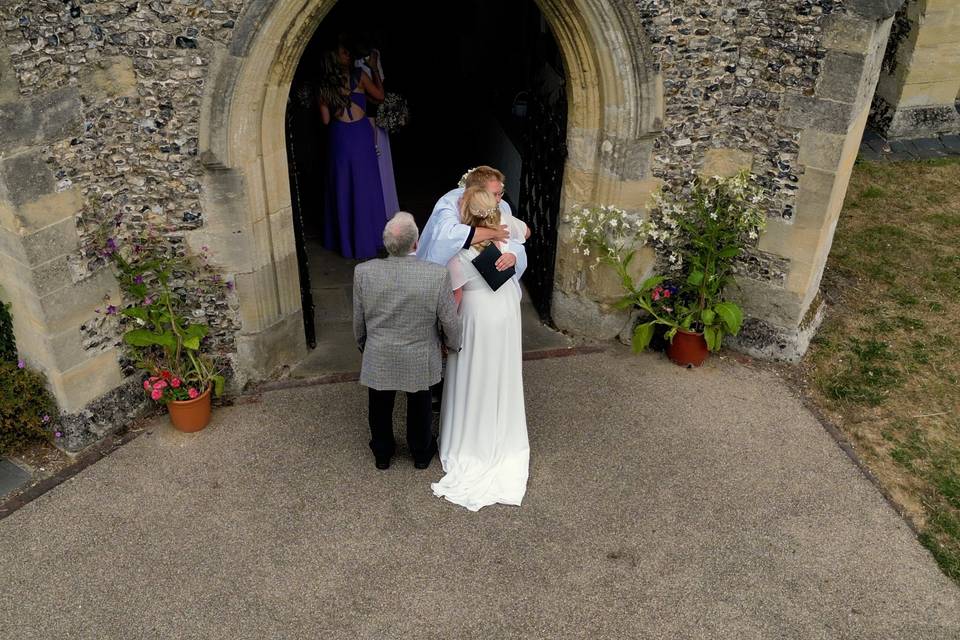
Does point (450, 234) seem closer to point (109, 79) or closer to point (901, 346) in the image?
point (109, 79)

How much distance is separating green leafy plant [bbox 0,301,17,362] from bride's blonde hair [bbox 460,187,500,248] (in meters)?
2.65

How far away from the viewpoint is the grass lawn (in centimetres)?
538

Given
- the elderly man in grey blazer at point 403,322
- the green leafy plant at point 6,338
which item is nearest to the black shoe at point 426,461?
the elderly man in grey blazer at point 403,322

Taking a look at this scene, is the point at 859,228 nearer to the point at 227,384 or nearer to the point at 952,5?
the point at 952,5

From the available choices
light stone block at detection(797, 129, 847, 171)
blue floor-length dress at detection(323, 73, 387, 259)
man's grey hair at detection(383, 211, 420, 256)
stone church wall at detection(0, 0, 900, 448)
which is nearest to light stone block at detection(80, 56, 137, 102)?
stone church wall at detection(0, 0, 900, 448)

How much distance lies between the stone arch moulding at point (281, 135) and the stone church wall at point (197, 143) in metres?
0.03

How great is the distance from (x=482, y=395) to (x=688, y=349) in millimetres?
1845

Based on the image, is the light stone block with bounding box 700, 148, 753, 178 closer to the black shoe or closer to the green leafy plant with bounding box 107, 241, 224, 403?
the black shoe

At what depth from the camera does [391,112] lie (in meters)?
7.05

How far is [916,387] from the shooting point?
20.3 feet

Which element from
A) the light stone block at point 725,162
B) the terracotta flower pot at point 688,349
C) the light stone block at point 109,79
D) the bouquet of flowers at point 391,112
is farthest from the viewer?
the bouquet of flowers at point 391,112

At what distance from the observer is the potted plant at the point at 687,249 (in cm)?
587

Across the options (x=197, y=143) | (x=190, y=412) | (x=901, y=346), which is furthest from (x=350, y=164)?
(x=901, y=346)

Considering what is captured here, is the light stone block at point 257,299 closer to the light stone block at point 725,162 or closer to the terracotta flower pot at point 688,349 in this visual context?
the terracotta flower pot at point 688,349
